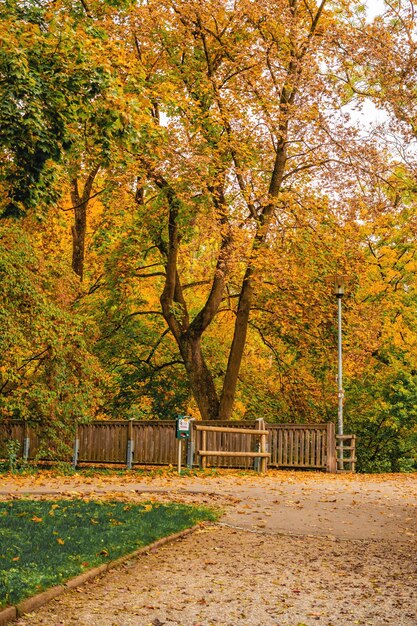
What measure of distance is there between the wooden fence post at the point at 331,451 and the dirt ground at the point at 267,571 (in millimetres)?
9059

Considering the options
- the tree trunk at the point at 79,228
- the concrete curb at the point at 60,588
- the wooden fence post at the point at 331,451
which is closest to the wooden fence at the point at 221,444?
the wooden fence post at the point at 331,451

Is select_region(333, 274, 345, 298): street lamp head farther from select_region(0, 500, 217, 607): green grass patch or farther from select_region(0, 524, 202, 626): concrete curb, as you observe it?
select_region(0, 524, 202, 626): concrete curb

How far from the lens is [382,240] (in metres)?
35.1

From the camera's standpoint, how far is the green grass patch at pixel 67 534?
7246mm

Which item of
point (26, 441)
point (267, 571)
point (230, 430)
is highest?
point (230, 430)

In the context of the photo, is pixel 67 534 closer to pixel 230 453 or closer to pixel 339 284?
pixel 230 453

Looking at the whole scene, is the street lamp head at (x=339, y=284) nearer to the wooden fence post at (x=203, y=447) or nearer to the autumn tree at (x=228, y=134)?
the autumn tree at (x=228, y=134)

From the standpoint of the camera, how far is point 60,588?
Result: 709cm

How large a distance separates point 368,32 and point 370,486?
13.3 meters

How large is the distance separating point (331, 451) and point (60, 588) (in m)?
17.8

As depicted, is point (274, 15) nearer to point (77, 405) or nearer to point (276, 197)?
point (276, 197)

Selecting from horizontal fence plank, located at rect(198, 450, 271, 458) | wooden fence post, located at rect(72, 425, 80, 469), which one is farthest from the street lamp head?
wooden fence post, located at rect(72, 425, 80, 469)

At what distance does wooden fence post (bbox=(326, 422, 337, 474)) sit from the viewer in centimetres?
2402

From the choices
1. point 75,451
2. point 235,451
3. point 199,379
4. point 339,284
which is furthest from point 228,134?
point 75,451
